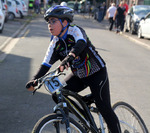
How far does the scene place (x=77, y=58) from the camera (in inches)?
Result: 124

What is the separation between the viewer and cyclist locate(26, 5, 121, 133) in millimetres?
3029

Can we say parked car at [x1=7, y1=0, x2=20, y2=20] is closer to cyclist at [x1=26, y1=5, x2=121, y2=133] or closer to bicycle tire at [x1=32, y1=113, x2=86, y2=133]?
cyclist at [x1=26, y1=5, x2=121, y2=133]

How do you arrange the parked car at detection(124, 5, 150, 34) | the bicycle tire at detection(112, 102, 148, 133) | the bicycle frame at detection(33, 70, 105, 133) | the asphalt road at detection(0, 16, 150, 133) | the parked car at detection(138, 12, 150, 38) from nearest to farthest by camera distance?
1. the bicycle frame at detection(33, 70, 105, 133)
2. the bicycle tire at detection(112, 102, 148, 133)
3. the asphalt road at detection(0, 16, 150, 133)
4. the parked car at detection(138, 12, 150, 38)
5. the parked car at detection(124, 5, 150, 34)

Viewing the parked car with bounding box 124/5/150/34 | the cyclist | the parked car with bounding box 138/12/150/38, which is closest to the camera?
the cyclist

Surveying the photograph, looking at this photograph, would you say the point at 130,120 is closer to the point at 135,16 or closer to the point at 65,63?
the point at 65,63

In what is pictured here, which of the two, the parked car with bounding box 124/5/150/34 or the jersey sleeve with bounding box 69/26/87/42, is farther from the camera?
the parked car with bounding box 124/5/150/34

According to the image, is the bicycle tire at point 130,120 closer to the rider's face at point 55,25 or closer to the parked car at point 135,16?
Result: the rider's face at point 55,25

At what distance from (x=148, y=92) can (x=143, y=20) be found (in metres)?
11.9

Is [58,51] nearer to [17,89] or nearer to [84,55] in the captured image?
[84,55]

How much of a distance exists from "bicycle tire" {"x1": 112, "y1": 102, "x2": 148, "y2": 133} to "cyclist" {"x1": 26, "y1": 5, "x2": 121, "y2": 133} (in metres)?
0.30

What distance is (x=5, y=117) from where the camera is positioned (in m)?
4.82

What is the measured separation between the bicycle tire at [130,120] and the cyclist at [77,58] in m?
0.30

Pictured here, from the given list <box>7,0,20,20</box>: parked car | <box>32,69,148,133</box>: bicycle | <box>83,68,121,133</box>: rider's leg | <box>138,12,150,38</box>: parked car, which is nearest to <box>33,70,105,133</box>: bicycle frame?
<box>32,69,148,133</box>: bicycle

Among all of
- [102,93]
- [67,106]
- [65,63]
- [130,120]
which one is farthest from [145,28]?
[65,63]
